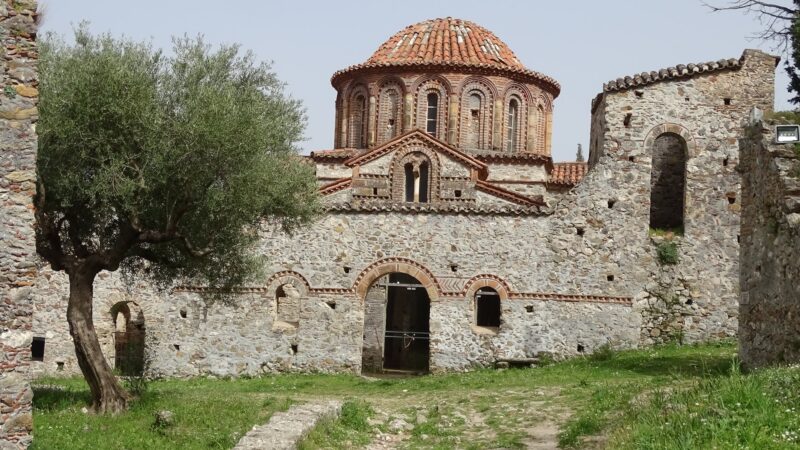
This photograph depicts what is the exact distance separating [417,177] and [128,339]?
715cm

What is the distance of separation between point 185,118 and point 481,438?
5.46 m

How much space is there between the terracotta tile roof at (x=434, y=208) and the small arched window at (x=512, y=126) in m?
7.37

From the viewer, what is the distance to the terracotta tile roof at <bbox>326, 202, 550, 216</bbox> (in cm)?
2100

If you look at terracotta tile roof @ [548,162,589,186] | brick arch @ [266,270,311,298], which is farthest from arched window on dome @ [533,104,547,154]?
brick arch @ [266,270,311,298]

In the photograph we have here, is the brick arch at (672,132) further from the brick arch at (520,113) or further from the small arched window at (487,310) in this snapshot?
the brick arch at (520,113)

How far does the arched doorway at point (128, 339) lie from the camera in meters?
21.9

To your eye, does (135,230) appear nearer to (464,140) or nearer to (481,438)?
(481,438)

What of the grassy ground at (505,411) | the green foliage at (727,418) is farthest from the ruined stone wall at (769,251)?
the green foliage at (727,418)

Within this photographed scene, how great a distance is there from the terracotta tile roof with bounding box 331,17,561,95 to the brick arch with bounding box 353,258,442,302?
8.02 m

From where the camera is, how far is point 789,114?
14820mm

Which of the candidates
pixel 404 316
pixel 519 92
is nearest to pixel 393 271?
pixel 404 316

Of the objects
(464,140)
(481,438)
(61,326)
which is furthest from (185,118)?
(464,140)

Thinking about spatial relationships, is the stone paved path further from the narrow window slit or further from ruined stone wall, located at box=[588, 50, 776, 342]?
the narrow window slit

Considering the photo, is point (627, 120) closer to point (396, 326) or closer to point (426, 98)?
point (426, 98)
